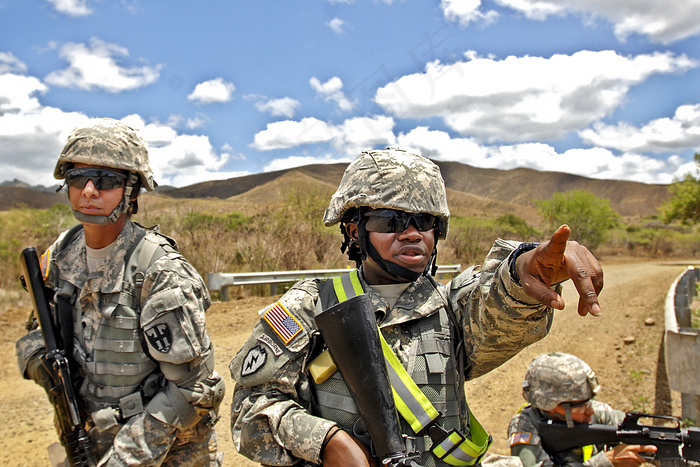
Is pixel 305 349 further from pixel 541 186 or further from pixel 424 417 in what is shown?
pixel 541 186

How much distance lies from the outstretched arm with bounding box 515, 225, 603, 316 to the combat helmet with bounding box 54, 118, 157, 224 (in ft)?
7.63

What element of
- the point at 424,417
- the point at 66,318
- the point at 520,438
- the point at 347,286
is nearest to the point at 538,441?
the point at 520,438

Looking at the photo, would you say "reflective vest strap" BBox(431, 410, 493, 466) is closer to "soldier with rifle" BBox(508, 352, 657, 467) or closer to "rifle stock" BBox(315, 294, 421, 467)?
"rifle stock" BBox(315, 294, 421, 467)

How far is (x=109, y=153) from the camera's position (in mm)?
2936

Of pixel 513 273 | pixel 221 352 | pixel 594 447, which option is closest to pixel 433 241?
pixel 513 273

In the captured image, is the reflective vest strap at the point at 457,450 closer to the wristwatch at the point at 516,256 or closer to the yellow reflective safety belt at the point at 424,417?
the yellow reflective safety belt at the point at 424,417

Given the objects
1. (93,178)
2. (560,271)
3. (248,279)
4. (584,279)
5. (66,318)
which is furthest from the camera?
(248,279)

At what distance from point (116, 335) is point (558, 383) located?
2.91m

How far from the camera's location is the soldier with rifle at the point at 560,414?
11.8ft

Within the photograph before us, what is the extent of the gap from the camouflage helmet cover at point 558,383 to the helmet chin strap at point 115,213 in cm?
303

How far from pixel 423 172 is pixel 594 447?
284 centimetres

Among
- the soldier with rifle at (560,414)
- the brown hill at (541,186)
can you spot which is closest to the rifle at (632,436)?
the soldier with rifle at (560,414)

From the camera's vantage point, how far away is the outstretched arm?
1303mm

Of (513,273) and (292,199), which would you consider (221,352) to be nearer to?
(513,273)
